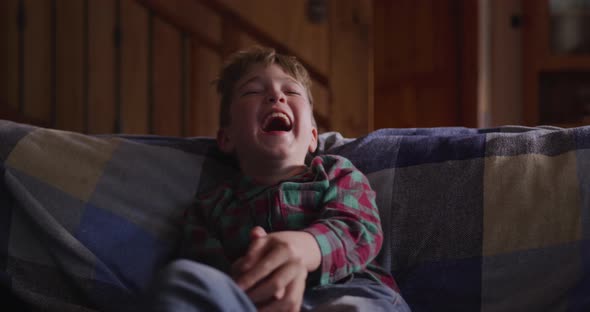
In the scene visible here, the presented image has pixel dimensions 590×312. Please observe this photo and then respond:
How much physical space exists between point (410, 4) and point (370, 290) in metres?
A: 3.45

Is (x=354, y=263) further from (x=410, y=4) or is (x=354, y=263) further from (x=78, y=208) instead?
(x=410, y=4)

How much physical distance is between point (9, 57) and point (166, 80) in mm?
878

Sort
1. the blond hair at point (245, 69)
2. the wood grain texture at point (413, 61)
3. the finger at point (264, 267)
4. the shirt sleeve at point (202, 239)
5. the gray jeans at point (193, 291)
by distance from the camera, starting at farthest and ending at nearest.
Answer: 1. the wood grain texture at point (413, 61)
2. the blond hair at point (245, 69)
3. the shirt sleeve at point (202, 239)
4. the finger at point (264, 267)
5. the gray jeans at point (193, 291)

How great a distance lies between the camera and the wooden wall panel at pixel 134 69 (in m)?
3.53

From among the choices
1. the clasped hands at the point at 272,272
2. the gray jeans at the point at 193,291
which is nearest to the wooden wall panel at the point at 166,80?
the clasped hands at the point at 272,272

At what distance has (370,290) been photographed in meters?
0.95

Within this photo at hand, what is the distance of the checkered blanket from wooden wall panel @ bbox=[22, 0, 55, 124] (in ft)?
8.16

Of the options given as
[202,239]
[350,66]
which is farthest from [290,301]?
[350,66]

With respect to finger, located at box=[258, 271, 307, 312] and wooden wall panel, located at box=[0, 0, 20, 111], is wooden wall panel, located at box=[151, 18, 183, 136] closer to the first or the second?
wooden wall panel, located at box=[0, 0, 20, 111]

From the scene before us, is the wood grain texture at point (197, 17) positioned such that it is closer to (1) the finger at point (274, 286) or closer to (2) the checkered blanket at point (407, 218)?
(2) the checkered blanket at point (407, 218)

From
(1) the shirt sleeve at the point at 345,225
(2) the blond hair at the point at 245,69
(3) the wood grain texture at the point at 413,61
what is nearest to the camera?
(1) the shirt sleeve at the point at 345,225

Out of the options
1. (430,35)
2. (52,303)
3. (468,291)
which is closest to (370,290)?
(468,291)

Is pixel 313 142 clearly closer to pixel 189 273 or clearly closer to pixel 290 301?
pixel 290 301

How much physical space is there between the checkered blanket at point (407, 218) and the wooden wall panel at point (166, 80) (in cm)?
234
